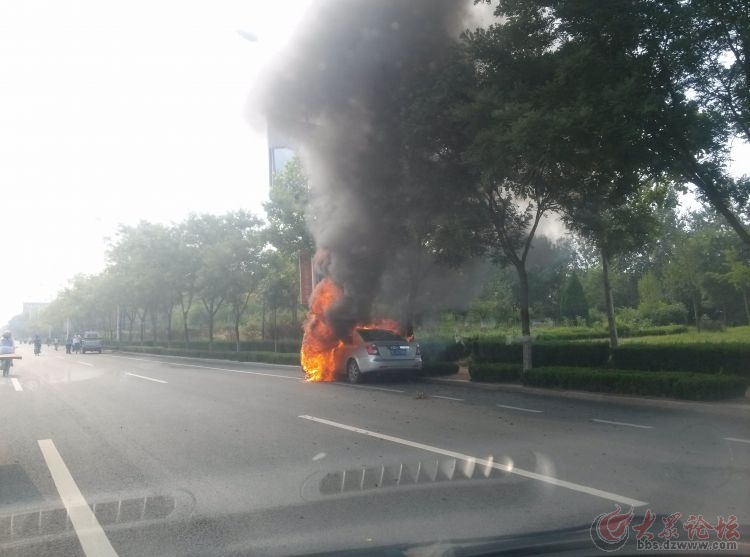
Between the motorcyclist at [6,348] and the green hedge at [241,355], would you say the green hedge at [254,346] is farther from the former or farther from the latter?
the motorcyclist at [6,348]

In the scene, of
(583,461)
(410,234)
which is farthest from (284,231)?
(583,461)

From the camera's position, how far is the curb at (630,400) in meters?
9.75

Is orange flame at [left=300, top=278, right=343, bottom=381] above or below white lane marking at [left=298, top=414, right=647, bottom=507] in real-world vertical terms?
A: above

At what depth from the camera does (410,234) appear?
1670cm

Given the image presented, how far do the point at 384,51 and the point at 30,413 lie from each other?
10486 mm

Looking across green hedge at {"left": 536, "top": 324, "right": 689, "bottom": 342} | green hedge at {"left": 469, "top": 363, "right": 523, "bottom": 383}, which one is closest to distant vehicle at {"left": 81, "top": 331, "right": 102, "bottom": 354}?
green hedge at {"left": 536, "top": 324, "right": 689, "bottom": 342}

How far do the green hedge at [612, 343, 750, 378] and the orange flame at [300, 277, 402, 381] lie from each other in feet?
20.9

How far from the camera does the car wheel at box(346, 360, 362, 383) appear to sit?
15625 mm

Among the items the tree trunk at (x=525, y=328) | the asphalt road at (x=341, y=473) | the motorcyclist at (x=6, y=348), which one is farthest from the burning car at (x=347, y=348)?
the motorcyclist at (x=6, y=348)

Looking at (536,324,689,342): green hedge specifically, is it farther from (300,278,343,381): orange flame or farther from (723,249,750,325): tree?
(300,278,343,381): orange flame

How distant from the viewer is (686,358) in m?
12.9

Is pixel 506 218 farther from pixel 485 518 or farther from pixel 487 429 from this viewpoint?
pixel 485 518

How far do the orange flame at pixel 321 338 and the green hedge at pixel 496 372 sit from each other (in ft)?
10.5

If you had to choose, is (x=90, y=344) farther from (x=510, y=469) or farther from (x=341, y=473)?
(x=510, y=469)
